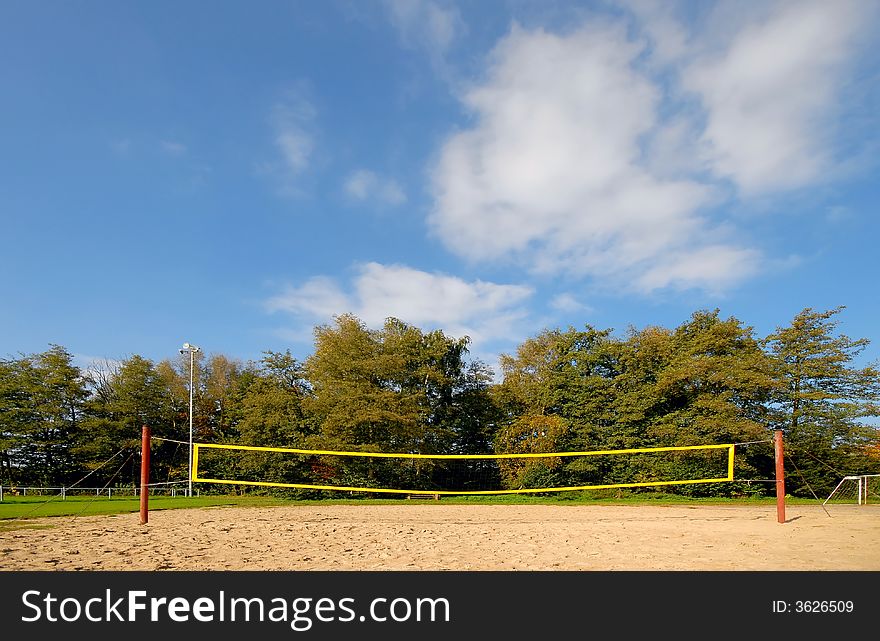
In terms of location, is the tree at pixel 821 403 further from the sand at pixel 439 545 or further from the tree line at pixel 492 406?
the sand at pixel 439 545

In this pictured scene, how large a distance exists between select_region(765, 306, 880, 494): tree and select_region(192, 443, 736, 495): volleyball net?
3866mm

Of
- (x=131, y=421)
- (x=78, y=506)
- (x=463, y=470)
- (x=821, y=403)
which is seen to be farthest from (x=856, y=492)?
(x=131, y=421)

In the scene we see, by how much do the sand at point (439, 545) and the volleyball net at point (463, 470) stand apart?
14330 millimetres

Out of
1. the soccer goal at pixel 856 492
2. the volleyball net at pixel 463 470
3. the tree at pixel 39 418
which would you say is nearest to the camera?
the soccer goal at pixel 856 492

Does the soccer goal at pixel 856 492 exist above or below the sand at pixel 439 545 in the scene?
below

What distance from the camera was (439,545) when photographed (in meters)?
7.93

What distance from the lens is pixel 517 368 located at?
32.8 metres

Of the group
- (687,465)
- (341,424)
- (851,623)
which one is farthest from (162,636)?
(687,465)

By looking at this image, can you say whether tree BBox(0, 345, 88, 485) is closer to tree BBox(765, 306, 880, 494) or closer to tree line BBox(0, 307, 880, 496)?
tree line BBox(0, 307, 880, 496)

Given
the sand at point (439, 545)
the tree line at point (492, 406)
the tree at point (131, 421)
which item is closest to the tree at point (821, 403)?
the tree line at point (492, 406)

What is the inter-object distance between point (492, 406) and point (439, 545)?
2450 cm

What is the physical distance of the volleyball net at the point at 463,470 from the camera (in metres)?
25.9

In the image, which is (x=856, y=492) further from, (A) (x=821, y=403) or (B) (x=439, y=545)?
(B) (x=439, y=545)

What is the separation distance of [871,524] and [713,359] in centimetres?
1672
